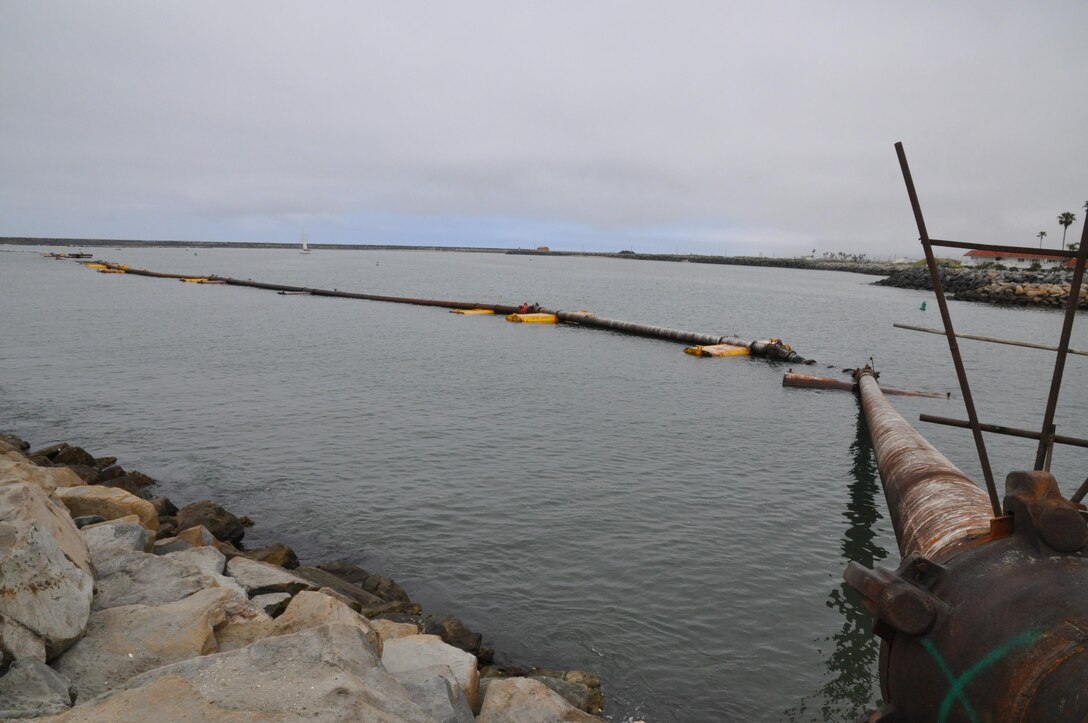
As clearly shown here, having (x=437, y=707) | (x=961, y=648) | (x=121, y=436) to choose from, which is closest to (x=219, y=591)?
(x=437, y=707)

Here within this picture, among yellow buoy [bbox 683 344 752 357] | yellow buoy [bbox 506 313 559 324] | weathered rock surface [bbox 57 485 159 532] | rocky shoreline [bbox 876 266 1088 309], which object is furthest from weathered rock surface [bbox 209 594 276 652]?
rocky shoreline [bbox 876 266 1088 309]

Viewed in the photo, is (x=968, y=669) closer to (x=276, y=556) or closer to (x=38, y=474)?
(x=276, y=556)

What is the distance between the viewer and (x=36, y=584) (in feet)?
17.6

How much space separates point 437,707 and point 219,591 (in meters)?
3.05

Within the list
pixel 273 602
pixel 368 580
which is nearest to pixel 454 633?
pixel 273 602

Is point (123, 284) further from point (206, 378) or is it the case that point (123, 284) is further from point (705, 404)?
point (705, 404)

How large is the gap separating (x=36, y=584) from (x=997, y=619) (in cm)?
685

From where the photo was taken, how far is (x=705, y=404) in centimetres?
2631

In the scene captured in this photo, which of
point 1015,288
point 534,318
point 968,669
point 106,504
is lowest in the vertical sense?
point 106,504

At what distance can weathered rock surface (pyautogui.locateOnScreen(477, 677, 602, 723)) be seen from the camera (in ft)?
21.6

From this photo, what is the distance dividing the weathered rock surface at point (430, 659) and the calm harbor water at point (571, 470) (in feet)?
7.31

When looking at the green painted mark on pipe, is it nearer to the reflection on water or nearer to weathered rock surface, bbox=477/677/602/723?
the reflection on water

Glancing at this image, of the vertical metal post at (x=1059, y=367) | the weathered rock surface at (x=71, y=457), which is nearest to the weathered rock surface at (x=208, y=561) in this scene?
the vertical metal post at (x=1059, y=367)

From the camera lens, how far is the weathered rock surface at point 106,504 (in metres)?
10.7
